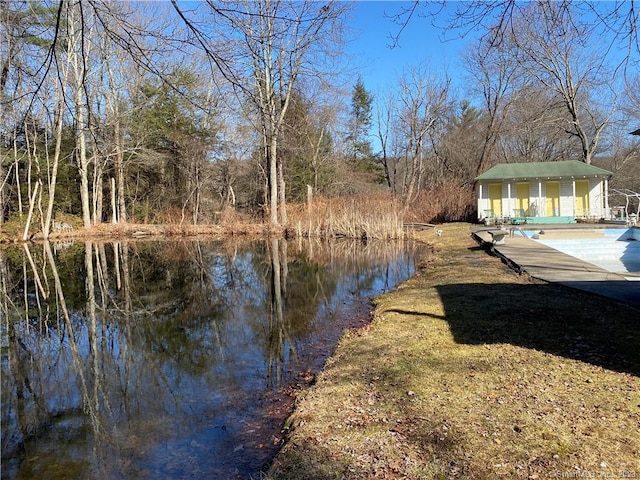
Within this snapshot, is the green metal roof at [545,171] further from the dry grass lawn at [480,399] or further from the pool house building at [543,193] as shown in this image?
the dry grass lawn at [480,399]

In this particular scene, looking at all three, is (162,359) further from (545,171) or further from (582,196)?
(582,196)

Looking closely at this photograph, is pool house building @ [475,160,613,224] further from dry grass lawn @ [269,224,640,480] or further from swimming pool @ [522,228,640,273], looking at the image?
dry grass lawn @ [269,224,640,480]

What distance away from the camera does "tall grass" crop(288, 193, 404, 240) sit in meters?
19.2

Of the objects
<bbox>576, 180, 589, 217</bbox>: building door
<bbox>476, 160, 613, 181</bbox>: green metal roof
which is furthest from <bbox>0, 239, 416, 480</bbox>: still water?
<bbox>576, 180, 589, 217</bbox>: building door

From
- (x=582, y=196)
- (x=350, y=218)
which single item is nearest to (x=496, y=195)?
A: (x=582, y=196)

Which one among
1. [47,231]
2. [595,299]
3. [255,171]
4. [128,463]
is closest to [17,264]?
[47,231]

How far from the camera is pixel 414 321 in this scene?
6.16 meters

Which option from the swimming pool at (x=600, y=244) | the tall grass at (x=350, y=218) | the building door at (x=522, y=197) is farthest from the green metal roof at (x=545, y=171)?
the tall grass at (x=350, y=218)

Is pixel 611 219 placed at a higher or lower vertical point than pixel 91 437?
higher

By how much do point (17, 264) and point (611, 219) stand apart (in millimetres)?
23872

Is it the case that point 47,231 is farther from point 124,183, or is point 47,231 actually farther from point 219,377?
point 219,377

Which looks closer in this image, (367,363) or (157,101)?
(367,363)

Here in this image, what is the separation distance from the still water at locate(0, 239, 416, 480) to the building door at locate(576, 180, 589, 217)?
14873mm

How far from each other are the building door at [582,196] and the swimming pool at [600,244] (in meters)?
6.34
